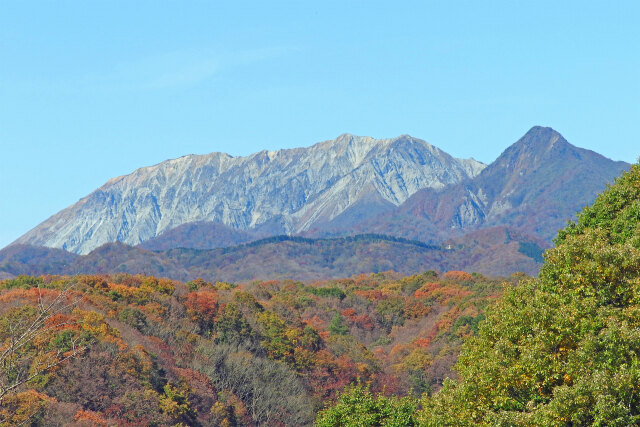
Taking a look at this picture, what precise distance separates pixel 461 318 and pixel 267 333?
122ft

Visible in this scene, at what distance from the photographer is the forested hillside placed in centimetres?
7875

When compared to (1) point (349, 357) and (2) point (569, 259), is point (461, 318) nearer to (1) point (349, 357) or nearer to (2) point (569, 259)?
(1) point (349, 357)

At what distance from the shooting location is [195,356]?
334 ft

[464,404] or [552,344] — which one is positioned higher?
[552,344]

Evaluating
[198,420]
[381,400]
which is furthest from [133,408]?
[381,400]

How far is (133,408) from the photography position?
260ft

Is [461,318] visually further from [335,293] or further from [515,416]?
[515,416]

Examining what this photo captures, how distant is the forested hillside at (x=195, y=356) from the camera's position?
78750mm

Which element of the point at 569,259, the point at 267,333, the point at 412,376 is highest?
the point at 569,259

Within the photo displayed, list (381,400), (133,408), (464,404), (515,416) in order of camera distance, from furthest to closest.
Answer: (133,408)
(381,400)
(464,404)
(515,416)

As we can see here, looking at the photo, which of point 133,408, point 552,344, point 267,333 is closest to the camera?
point 552,344

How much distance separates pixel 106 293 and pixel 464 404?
87927 millimetres

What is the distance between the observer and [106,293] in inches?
4567

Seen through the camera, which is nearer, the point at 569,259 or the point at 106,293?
the point at 569,259
